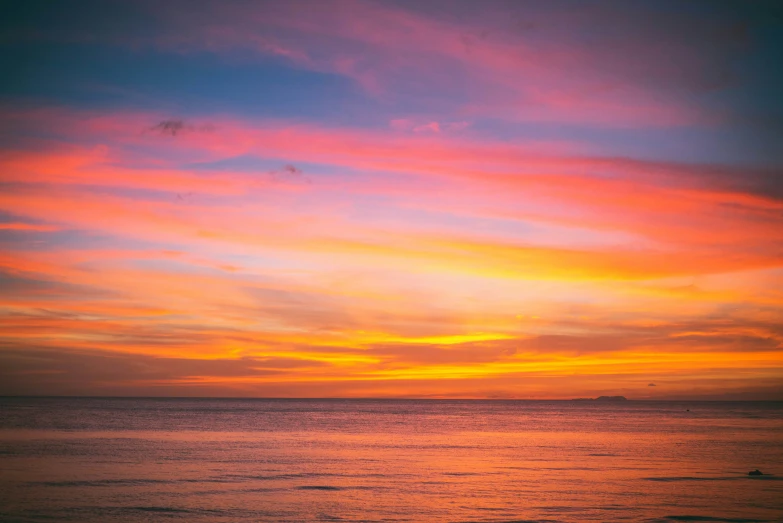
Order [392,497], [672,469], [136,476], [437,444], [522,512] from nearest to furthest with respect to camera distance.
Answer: [522,512] < [392,497] < [136,476] < [672,469] < [437,444]

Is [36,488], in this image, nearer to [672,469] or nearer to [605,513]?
[605,513]

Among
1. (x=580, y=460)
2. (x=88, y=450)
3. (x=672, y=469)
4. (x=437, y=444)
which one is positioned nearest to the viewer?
(x=672, y=469)


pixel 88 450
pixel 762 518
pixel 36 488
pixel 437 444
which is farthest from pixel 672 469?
pixel 88 450

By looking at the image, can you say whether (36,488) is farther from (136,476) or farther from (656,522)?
(656,522)

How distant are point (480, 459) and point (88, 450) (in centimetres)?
4079

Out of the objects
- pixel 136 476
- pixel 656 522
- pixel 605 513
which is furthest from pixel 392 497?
pixel 136 476

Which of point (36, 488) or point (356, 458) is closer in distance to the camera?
point (36, 488)

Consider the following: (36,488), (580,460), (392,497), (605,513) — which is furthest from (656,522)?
(36,488)

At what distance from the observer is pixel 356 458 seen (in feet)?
211

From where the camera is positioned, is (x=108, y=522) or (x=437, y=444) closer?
(x=108, y=522)

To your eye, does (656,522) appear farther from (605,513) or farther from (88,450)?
(88,450)

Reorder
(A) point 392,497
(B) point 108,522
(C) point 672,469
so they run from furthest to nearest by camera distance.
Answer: (C) point 672,469 → (A) point 392,497 → (B) point 108,522

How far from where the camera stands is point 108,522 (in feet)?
113

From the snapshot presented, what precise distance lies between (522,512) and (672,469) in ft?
86.1
